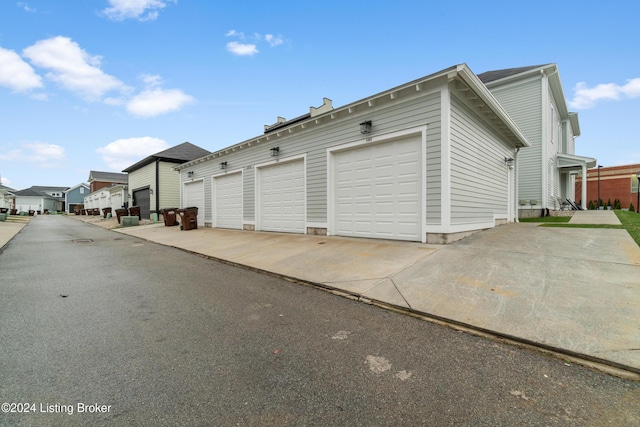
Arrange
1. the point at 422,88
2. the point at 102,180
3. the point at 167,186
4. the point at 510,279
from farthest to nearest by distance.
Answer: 1. the point at 102,180
2. the point at 167,186
3. the point at 422,88
4. the point at 510,279

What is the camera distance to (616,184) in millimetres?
29016

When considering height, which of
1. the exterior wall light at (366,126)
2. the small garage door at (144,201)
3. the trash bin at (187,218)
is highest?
the exterior wall light at (366,126)

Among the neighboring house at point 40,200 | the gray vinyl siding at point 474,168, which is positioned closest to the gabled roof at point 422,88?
the gray vinyl siding at point 474,168

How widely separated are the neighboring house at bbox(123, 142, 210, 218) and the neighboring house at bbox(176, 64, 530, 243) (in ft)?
33.4

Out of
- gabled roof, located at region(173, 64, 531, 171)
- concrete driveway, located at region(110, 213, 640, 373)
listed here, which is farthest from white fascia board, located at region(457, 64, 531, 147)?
concrete driveway, located at region(110, 213, 640, 373)

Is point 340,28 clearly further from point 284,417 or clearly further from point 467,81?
point 284,417

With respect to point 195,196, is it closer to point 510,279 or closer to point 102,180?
point 510,279

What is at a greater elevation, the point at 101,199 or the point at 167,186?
the point at 167,186

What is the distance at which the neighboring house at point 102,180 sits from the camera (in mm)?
41344

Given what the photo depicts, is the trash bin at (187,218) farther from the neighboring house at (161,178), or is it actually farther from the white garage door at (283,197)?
the neighboring house at (161,178)

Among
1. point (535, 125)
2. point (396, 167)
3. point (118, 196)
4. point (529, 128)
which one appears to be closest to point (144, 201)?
point (118, 196)

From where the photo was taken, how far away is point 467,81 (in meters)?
5.89

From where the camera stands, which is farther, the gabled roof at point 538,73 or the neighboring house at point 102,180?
the neighboring house at point 102,180

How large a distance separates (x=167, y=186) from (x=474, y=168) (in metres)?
18.4
